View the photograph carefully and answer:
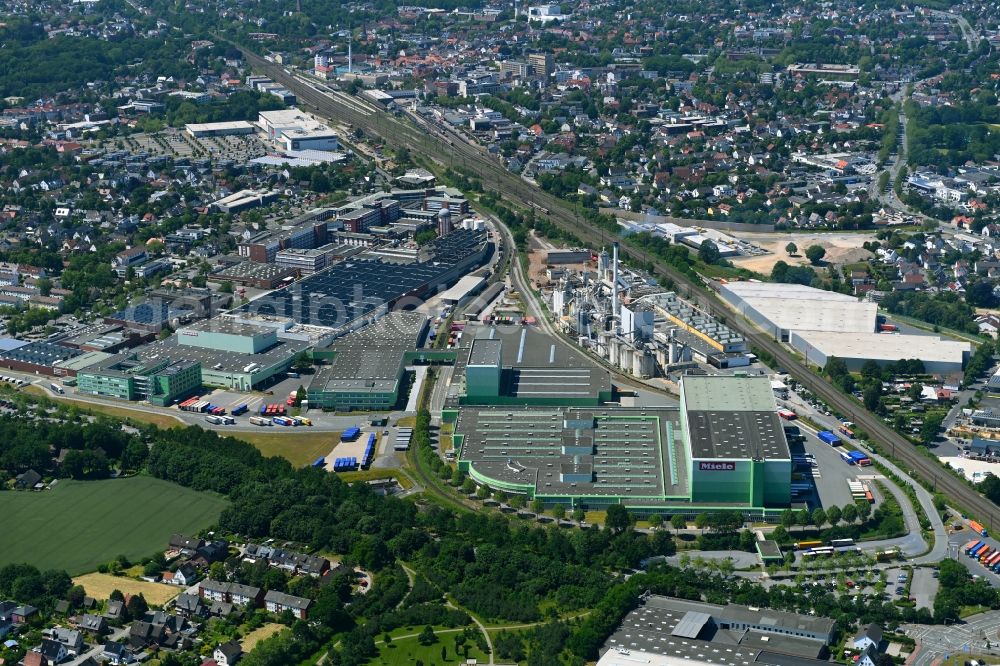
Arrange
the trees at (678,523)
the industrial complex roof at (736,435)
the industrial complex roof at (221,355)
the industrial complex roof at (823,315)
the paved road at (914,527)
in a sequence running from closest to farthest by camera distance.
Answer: the paved road at (914,527), the trees at (678,523), the industrial complex roof at (736,435), the industrial complex roof at (221,355), the industrial complex roof at (823,315)

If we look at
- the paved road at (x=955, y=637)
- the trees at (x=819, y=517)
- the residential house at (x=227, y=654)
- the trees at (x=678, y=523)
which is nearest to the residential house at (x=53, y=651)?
the residential house at (x=227, y=654)

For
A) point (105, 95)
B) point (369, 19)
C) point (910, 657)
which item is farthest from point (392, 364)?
point (369, 19)

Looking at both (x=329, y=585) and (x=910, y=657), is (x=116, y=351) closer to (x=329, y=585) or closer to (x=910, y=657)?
(x=329, y=585)

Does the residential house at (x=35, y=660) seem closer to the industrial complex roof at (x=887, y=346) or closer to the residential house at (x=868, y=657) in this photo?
the residential house at (x=868, y=657)

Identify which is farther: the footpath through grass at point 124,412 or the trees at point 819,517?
the footpath through grass at point 124,412

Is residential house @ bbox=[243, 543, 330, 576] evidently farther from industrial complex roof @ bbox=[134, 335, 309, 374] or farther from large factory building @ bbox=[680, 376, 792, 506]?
industrial complex roof @ bbox=[134, 335, 309, 374]

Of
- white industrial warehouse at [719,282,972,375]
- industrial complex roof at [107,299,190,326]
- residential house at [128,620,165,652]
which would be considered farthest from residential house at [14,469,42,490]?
white industrial warehouse at [719,282,972,375]

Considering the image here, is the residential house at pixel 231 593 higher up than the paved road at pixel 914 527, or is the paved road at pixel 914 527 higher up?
the paved road at pixel 914 527
